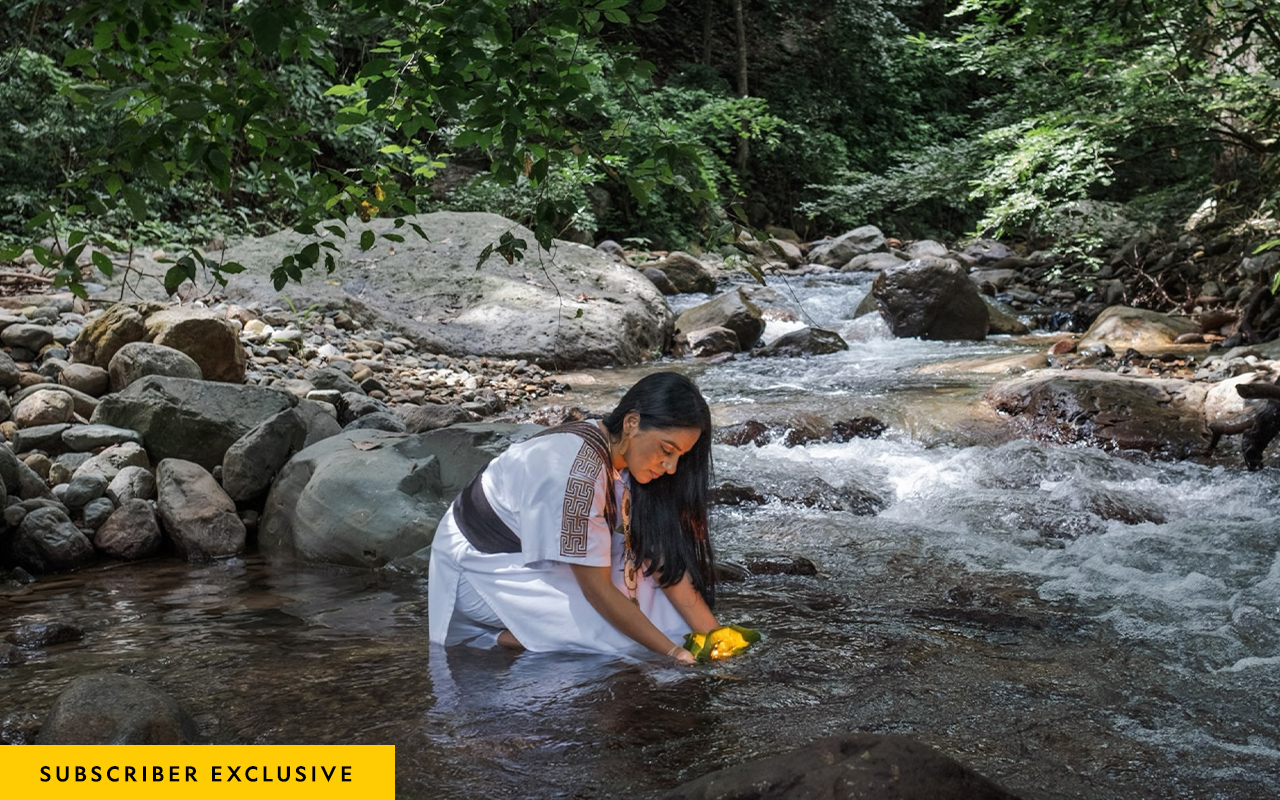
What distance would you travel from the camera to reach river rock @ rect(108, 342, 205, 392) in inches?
250

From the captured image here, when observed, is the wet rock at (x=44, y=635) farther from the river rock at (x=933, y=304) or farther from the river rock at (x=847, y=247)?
the river rock at (x=847, y=247)

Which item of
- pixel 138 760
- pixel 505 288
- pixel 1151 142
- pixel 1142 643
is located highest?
pixel 1151 142

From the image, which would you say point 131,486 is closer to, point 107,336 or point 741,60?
point 107,336

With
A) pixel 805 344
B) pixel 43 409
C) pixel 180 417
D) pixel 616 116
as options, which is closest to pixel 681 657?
pixel 180 417

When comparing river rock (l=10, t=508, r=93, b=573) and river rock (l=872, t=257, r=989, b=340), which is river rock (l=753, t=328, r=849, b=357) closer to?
river rock (l=872, t=257, r=989, b=340)

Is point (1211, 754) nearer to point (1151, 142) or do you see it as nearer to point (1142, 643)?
point (1142, 643)

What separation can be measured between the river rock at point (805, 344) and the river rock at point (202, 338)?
5.45m

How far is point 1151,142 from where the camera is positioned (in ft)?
34.3

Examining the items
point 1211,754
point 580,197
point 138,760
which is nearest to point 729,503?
point 1211,754

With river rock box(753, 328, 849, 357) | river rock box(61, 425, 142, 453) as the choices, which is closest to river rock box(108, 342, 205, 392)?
river rock box(61, 425, 142, 453)

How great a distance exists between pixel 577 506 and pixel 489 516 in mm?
447

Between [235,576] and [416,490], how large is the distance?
88 cm

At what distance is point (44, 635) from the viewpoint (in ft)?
12.2

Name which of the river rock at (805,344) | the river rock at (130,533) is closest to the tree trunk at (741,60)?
the river rock at (805,344)
